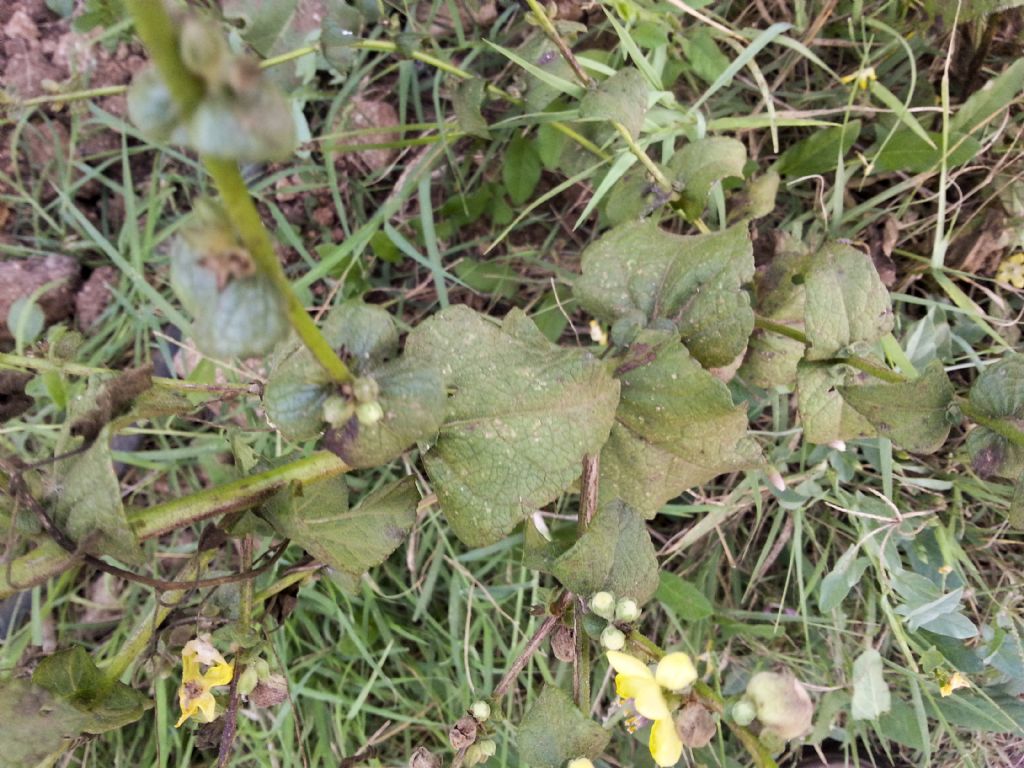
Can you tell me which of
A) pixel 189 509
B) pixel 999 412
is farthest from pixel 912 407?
pixel 189 509

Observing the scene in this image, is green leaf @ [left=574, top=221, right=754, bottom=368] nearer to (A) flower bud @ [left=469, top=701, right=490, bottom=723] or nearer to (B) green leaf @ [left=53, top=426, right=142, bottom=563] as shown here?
(A) flower bud @ [left=469, top=701, right=490, bottom=723]

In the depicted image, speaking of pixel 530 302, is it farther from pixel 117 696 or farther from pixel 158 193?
pixel 117 696

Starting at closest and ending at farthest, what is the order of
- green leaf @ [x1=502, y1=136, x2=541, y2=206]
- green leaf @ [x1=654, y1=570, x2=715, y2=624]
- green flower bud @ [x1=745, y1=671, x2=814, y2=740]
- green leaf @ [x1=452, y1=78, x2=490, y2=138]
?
green flower bud @ [x1=745, y1=671, x2=814, y2=740] < green leaf @ [x1=452, y1=78, x2=490, y2=138] < green leaf @ [x1=654, y1=570, x2=715, y2=624] < green leaf @ [x1=502, y1=136, x2=541, y2=206]

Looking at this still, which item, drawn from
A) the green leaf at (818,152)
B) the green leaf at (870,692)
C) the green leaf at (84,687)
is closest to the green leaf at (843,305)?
the green leaf at (818,152)

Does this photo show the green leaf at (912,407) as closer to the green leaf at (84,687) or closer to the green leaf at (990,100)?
the green leaf at (990,100)

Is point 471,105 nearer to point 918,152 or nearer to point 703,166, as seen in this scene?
point 703,166

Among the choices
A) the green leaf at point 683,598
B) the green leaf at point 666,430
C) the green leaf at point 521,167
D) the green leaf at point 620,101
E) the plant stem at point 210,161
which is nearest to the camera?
the plant stem at point 210,161

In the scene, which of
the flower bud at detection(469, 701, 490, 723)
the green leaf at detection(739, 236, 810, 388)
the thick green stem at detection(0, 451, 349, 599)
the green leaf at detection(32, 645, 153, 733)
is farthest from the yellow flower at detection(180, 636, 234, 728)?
the green leaf at detection(739, 236, 810, 388)
